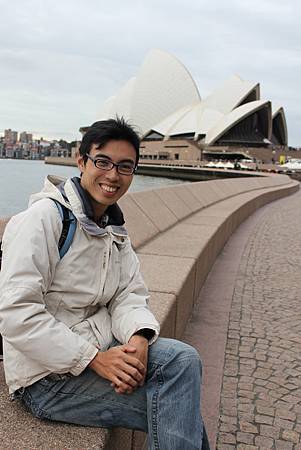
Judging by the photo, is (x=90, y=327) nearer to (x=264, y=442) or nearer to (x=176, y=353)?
(x=176, y=353)

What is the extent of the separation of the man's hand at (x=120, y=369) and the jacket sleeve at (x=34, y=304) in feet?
0.12

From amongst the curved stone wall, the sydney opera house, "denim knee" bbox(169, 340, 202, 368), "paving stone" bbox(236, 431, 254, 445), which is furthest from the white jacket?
the sydney opera house

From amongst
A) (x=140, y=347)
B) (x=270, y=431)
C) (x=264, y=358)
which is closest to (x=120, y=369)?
(x=140, y=347)

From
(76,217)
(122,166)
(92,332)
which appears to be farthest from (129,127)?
(92,332)

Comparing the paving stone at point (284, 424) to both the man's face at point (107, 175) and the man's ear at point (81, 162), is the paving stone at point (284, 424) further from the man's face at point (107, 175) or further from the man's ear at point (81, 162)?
the man's ear at point (81, 162)

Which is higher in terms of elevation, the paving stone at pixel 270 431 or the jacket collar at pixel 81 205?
the jacket collar at pixel 81 205

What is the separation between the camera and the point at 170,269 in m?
3.53

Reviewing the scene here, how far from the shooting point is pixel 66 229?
1.54 metres

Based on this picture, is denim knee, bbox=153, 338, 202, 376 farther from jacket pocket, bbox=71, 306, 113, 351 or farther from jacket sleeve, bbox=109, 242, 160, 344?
jacket pocket, bbox=71, 306, 113, 351

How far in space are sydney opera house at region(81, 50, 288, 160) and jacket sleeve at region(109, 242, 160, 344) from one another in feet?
183

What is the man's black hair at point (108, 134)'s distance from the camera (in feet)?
5.31

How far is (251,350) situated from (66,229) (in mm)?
2031

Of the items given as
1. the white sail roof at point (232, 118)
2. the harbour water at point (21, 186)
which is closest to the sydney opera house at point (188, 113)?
the white sail roof at point (232, 118)

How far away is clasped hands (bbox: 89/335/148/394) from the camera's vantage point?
4.76 ft
